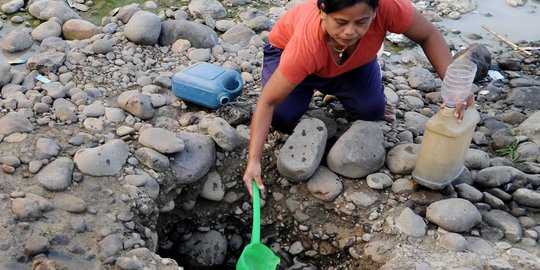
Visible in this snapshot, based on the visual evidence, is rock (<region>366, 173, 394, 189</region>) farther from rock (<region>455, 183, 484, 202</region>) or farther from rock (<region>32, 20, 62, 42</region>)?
rock (<region>32, 20, 62, 42</region>)

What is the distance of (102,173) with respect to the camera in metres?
2.50

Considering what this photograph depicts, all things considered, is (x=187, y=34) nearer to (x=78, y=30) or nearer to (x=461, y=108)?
(x=78, y=30)

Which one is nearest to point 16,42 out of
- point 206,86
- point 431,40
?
point 206,86

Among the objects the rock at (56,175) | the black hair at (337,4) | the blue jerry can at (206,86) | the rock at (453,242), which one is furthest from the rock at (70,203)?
the rock at (453,242)

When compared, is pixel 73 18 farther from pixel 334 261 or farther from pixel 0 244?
pixel 334 261

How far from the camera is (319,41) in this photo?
2.38 metres

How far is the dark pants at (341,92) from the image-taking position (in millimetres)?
2828

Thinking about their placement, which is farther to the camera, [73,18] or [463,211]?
[73,18]

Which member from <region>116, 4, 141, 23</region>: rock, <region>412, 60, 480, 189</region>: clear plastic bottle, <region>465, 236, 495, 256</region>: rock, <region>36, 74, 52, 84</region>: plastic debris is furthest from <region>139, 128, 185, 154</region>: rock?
<region>116, 4, 141, 23</region>: rock

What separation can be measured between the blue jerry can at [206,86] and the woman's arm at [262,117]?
1.79 ft

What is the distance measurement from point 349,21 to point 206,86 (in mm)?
999

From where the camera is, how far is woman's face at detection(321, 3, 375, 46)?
2131 mm

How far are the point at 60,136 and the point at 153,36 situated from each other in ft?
3.94

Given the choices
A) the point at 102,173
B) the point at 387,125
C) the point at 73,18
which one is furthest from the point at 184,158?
the point at 73,18
